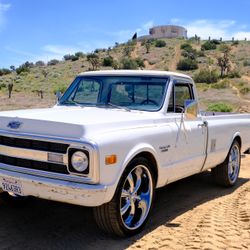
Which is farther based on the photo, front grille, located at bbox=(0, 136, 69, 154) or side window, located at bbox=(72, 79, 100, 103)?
side window, located at bbox=(72, 79, 100, 103)

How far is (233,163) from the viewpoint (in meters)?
7.64

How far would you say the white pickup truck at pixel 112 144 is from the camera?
4.06 m

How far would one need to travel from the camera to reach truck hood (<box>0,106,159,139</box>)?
4.12 m

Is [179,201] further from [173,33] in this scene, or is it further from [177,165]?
[173,33]

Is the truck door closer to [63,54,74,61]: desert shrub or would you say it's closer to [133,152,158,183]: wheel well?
[133,152,158,183]: wheel well

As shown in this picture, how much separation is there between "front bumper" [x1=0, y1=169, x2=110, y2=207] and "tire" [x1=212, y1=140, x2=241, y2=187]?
3652 mm

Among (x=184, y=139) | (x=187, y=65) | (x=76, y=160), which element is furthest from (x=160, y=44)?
(x=76, y=160)

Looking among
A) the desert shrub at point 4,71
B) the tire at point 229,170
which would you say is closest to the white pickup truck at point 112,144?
the tire at point 229,170

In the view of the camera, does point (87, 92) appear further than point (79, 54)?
No

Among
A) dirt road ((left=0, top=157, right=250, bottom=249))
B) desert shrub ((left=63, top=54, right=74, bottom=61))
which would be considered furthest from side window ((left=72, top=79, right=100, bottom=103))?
desert shrub ((left=63, top=54, right=74, bottom=61))

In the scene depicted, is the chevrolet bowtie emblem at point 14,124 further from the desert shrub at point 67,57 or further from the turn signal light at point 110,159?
the desert shrub at point 67,57

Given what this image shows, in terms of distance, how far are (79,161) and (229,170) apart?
160 inches

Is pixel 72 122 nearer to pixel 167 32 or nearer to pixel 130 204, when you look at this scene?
pixel 130 204

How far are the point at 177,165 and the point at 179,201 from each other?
105 cm
